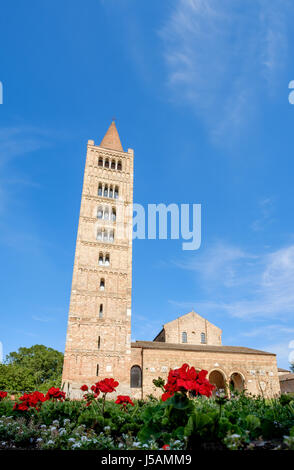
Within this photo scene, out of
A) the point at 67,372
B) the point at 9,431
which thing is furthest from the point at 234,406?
the point at 67,372

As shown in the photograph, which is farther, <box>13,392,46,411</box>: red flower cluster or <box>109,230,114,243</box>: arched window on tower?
<box>109,230,114,243</box>: arched window on tower

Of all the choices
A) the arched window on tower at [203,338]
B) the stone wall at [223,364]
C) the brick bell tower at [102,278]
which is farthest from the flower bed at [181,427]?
the arched window on tower at [203,338]

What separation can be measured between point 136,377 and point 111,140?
27647 mm

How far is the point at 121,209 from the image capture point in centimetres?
3234

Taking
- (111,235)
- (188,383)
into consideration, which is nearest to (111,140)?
(111,235)

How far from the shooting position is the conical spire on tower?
37000 millimetres

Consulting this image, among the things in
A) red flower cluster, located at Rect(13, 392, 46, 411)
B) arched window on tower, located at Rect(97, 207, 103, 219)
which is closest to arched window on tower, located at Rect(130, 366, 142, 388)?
arched window on tower, located at Rect(97, 207, 103, 219)

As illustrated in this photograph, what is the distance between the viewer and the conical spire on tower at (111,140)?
3700 centimetres

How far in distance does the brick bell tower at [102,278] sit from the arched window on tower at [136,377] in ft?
7.12

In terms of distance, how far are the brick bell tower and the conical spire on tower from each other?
1336 mm

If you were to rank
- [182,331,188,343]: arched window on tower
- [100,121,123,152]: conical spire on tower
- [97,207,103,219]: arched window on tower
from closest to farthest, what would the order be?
[97,207,103,219]: arched window on tower < [182,331,188,343]: arched window on tower < [100,121,123,152]: conical spire on tower

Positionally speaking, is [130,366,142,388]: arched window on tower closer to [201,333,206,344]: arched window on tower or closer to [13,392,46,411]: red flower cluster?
[201,333,206,344]: arched window on tower
